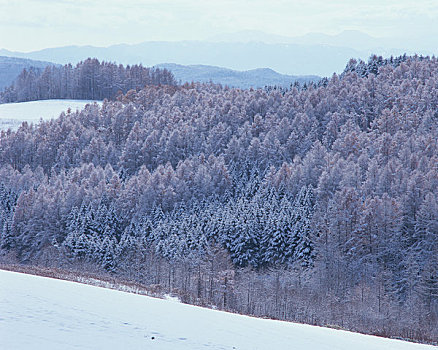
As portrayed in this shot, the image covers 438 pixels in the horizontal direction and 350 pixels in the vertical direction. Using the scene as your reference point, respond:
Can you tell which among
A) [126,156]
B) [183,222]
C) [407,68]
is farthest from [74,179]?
[407,68]

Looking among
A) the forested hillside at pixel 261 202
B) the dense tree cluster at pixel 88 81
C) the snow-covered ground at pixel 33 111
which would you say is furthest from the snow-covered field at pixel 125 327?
the dense tree cluster at pixel 88 81

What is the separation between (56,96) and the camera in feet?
557

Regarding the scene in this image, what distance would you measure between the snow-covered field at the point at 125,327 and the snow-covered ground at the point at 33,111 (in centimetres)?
12168

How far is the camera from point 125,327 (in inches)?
625

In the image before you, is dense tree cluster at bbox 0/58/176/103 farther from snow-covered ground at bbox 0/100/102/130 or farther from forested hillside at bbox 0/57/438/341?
forested hillside at bbox 0/57/438/341

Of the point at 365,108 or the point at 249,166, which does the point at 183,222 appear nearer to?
the point at 249,166

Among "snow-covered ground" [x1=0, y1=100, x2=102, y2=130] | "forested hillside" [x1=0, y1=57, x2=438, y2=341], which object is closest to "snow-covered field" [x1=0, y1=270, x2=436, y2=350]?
"forested hillside" [x1=0, y1=57, x2=438, y2=341]

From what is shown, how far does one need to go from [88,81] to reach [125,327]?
531 feet

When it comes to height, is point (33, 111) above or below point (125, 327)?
above

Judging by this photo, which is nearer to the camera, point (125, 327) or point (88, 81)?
point (125, 327)

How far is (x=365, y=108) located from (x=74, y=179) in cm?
6199

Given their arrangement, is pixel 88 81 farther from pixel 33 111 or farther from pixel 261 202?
pixel 261 202

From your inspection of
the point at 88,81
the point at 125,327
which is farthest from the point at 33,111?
the point at 125,327

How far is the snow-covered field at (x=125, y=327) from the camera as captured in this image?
13.9 metres
